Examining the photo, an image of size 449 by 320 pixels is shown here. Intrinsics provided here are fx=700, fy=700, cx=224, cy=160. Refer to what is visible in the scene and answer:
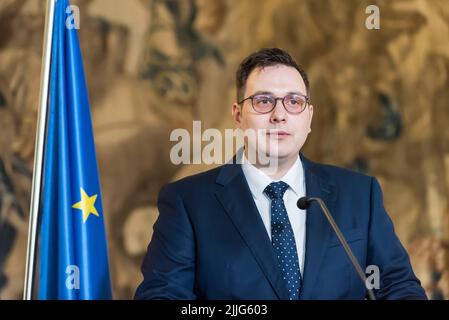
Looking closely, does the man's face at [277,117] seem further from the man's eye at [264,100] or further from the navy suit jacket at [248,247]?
the navy suit jacket at [248,247]

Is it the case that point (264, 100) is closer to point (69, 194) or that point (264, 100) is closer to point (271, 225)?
point (271, 225)

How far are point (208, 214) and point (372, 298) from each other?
81cm

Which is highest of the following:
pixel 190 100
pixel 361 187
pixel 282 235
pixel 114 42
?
pixel 114 42

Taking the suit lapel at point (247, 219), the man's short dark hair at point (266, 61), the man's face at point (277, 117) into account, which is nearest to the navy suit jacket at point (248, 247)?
the suit lapel at point (247, 219)

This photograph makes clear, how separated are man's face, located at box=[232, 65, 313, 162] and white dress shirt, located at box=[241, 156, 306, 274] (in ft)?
0.28

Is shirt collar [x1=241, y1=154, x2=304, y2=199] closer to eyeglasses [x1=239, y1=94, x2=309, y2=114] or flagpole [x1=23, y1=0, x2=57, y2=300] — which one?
eyeglasses [x1=239, y1=94, x2=309, y2=114]

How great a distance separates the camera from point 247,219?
8.88 feet

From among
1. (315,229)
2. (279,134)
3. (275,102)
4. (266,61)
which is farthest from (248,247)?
(266,61)

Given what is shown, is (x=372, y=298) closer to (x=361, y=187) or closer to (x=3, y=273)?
(x=361, y=187)

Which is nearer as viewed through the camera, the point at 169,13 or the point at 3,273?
the point at 3,273

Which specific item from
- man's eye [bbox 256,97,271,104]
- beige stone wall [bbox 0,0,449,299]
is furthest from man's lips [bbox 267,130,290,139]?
beige stone wall [bbox 0,0,449,299]

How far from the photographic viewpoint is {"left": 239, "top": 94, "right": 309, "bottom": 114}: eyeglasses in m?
2.76

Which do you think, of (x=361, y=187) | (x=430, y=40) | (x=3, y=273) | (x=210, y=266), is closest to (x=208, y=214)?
(x=210, y=266)

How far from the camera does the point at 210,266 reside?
2.63 metres
